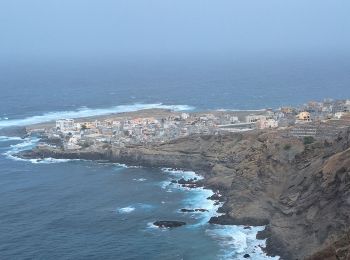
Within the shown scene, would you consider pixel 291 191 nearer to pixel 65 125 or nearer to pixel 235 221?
pixel 235 221

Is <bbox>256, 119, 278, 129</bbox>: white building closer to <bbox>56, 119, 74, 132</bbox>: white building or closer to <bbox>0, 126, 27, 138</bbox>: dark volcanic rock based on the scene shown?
<bbox>56, 119, 74, 132</bbox>: white building

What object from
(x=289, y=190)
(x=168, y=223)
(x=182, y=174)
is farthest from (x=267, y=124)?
(x=289, y=190)

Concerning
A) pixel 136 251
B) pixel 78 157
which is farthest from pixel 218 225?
pixel 78 157

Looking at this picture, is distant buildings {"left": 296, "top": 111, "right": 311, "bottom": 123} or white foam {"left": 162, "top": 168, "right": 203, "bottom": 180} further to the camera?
distant buildings {"left": 296, "top": 111, "right": 311, "bottom": 123}

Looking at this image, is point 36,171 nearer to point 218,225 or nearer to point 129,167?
point 129,167

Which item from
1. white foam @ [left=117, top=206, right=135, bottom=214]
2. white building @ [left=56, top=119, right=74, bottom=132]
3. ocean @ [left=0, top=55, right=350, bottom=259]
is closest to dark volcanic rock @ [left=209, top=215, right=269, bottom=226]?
ocean @ [left=0, top=55, right=350, bottom=259]

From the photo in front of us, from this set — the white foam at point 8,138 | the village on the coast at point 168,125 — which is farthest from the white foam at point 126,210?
the white foam at point 8,138
